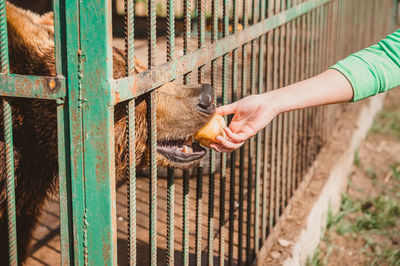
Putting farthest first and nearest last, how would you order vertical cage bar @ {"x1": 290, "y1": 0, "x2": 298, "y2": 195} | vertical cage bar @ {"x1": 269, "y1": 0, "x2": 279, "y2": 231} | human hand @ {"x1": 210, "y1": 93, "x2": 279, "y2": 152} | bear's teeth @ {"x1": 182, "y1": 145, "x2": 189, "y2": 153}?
vertical cage bar @ {"x1": 290, "y1": 0, "x2": 298, "y2": 195} < vertical cage bar @ {"x1": 269, "y1": 0, "x2": 279, "y2": 231} < bear's teeth @ {"x1": 182, "y1": 145, "x2": 189, "y2": 153} < human hand @ {"x1": 210, "y1": 93, "x2": 279, "y2": 152}

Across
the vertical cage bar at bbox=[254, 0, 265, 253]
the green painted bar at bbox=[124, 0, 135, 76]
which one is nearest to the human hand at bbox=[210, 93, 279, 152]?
the green painted bar at bbox=[124, 0, 135, 76]

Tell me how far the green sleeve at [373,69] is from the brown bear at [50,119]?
578 millimetres

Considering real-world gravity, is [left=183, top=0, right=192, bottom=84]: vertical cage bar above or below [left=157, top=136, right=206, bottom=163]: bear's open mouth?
above

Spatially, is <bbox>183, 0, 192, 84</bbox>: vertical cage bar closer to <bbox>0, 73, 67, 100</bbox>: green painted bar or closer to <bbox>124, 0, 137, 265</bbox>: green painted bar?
<bbox>124, 0, 137, 265</bbox>: green painted bar

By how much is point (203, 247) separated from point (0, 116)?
1.69 metres

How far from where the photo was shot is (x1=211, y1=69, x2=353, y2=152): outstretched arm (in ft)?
7.43

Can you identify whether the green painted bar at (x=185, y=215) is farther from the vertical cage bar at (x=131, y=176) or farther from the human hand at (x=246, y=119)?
the vertical cage bar at (x=131, y=176)

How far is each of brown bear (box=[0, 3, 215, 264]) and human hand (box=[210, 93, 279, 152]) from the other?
11 cm

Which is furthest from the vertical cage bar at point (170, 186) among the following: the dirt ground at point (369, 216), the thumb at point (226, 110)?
the dirt ground at point (369, 216)

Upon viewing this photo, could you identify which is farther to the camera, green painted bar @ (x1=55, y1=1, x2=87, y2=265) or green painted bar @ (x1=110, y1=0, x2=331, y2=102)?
green painted bar @ (x1=110, y1=0, x2=331, y2=102)

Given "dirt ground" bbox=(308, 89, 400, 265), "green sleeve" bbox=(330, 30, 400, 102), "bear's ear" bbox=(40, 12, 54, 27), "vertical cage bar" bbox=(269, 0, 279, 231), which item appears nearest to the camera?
"green sleeve" bbox=(330, 30, 400, 102)

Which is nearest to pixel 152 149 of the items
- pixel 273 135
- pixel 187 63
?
pixel 187 63

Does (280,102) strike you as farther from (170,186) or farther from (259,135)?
(259,135)

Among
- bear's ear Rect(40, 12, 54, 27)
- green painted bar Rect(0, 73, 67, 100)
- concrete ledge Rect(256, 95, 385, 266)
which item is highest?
bear's ear Rect(40, 12, 54, 27)
